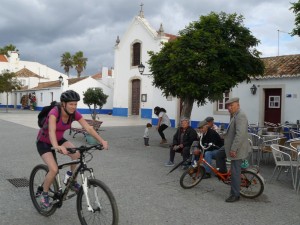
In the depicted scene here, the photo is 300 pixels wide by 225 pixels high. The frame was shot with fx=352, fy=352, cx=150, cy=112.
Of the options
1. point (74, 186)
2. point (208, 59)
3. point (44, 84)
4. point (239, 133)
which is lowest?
point (74, 186)

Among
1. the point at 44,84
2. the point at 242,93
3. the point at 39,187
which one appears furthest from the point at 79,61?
the point at 39,187

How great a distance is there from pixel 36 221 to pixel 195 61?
23.3 feet

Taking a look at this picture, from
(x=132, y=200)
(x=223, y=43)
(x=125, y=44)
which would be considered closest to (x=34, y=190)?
(x=132, y=200)

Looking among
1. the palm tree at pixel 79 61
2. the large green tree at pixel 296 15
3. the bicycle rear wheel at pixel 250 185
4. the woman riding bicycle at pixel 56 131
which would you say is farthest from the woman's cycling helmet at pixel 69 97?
the palm tree at pixel 79 61

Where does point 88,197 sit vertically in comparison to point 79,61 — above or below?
below

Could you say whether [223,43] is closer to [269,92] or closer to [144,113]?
[269,92]

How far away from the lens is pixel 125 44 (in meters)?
34.2

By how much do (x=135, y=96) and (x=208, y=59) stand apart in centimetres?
2271

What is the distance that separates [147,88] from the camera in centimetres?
3117

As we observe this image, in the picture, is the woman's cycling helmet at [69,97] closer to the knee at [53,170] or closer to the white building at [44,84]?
the knee at [53,170]

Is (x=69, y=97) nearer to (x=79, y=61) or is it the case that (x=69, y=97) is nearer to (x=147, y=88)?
(x=147, y=88)

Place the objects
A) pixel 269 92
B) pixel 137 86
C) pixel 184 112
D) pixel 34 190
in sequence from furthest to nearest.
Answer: pixel 137 86 < pixel 269 92 < pixel 184 112 < pixel 34 190

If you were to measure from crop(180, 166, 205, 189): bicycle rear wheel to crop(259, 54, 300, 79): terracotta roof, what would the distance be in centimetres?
1072

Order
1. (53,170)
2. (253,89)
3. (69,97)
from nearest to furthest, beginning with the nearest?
1. (69,97)
2. (53,170)
3. (253,89)
